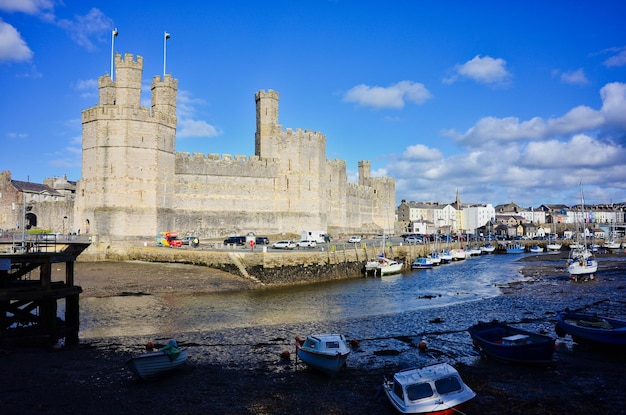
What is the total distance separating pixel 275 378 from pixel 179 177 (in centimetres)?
3862

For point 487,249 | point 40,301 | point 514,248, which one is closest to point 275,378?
point 40,301

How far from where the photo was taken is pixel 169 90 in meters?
48.1

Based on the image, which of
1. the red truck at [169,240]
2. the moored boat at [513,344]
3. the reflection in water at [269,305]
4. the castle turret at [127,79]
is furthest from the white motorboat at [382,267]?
the castle turret at [127,79]

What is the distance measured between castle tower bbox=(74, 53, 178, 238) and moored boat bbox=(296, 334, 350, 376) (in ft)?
111

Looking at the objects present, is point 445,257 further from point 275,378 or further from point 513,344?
point 275,378

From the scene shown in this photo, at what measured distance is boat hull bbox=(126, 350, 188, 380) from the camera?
41.9 ft

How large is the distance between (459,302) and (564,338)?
953 cm

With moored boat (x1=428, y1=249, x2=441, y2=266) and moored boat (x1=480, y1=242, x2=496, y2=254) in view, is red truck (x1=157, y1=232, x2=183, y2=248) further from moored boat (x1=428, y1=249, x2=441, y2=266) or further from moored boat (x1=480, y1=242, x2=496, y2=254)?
moored boat (x1=480, y1=242, x2=496, y2=254)

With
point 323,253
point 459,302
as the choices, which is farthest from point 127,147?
point 459,302

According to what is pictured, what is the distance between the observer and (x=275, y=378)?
1342 cm

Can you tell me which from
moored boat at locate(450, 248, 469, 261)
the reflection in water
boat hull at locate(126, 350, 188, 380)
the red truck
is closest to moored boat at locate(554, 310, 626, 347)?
the reflection in water

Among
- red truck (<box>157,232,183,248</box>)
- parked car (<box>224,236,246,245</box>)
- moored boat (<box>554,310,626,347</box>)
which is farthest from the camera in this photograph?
parked car (<box>224,236,246,245</box>)

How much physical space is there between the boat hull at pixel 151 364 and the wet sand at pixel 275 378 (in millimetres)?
251

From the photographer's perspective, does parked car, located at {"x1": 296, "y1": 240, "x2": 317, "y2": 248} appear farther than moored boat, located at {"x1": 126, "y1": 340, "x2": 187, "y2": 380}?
Yes
